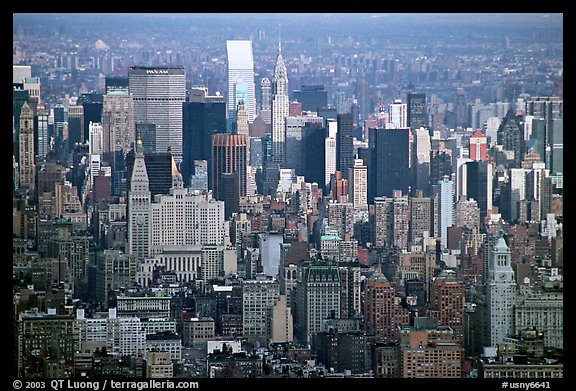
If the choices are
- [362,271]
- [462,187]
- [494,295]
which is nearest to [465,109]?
[462,187]

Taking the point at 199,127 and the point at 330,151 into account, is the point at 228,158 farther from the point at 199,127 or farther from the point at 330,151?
the point at 330,151

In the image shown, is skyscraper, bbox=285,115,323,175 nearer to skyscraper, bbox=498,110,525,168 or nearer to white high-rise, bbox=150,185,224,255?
white high-rise, bbox=150,185,224,255

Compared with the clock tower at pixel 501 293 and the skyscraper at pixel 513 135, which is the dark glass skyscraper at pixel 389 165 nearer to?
the skyscraper at pixel 513 135

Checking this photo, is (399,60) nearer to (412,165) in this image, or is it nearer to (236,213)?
(412,165)

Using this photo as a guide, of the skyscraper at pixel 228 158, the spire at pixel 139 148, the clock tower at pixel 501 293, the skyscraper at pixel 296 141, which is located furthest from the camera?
the spire at pixel 139 148

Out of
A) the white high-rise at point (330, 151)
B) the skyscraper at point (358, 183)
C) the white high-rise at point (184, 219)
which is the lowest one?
the white high-rise at point (184, 219)

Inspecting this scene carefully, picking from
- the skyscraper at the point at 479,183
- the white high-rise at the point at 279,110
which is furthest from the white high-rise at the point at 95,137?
the skyscraper at the point at 479,183
